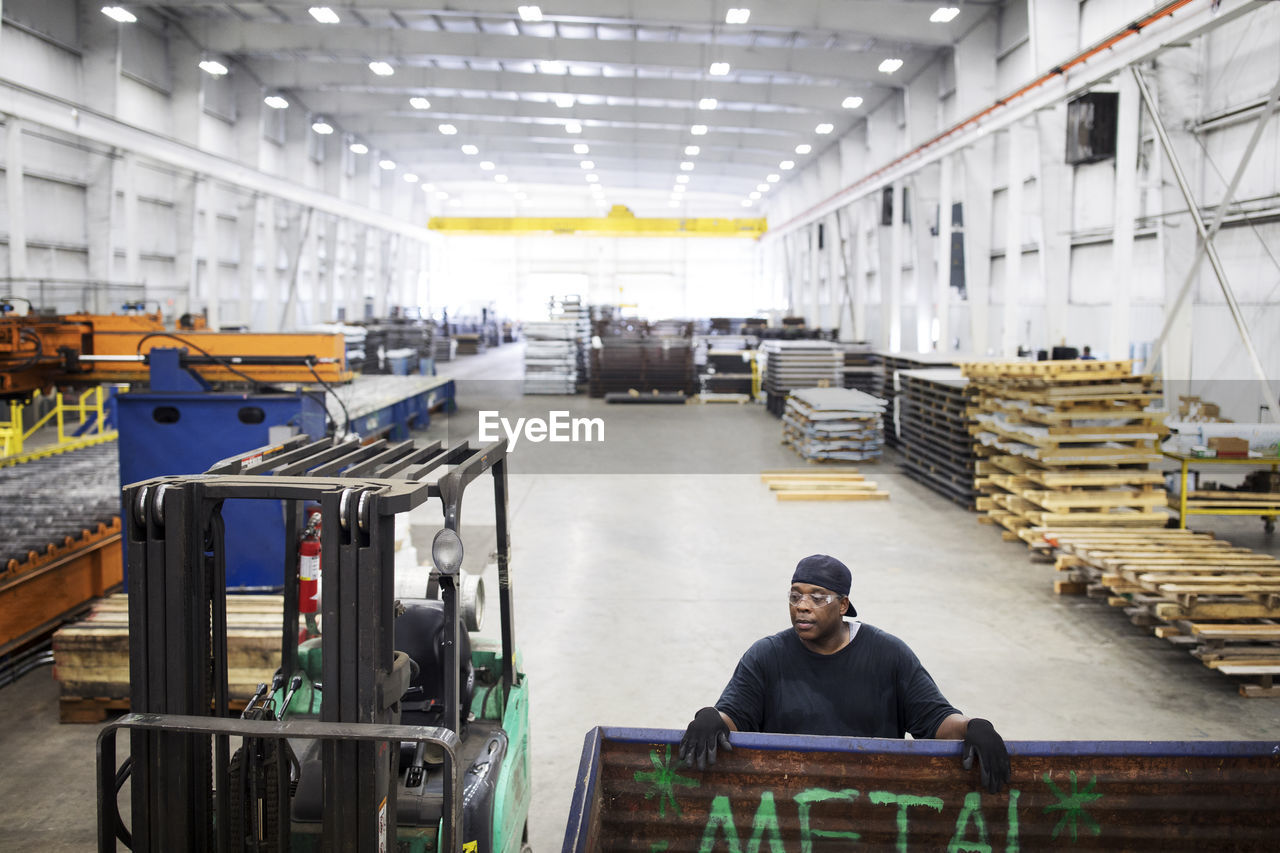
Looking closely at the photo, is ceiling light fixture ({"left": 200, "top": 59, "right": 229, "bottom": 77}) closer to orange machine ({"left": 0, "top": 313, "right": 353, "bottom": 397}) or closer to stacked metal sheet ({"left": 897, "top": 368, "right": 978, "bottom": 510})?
orange machine ({"left": 0, "top": 313, "right": 353, "bottom": 397})

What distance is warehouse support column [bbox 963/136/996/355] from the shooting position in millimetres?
14953

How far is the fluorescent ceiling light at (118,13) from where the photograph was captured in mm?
15038

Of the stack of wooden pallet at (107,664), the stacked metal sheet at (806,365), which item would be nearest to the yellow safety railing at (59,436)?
the stack of wooden pallet at (107,664)

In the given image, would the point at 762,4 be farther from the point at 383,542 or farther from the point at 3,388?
the point at 383,542

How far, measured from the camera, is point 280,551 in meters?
6.28

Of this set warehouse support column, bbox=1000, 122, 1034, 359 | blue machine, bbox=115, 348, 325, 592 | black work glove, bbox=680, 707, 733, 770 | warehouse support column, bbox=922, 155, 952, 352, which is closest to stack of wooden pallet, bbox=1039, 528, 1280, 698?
black work glove, bbox=680, 707, 733, 770

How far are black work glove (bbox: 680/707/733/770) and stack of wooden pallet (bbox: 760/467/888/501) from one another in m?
8.25

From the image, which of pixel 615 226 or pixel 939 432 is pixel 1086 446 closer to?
pixel 939 432

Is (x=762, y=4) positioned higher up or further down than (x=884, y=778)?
higher up

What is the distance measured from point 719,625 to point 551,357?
15133mm

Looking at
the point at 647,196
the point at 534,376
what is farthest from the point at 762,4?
the point at 647,196

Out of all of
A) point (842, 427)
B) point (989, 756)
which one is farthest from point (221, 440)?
point (842, 427)

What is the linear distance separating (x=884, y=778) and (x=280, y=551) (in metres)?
4.68

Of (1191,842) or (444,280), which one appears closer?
(1191,842)
